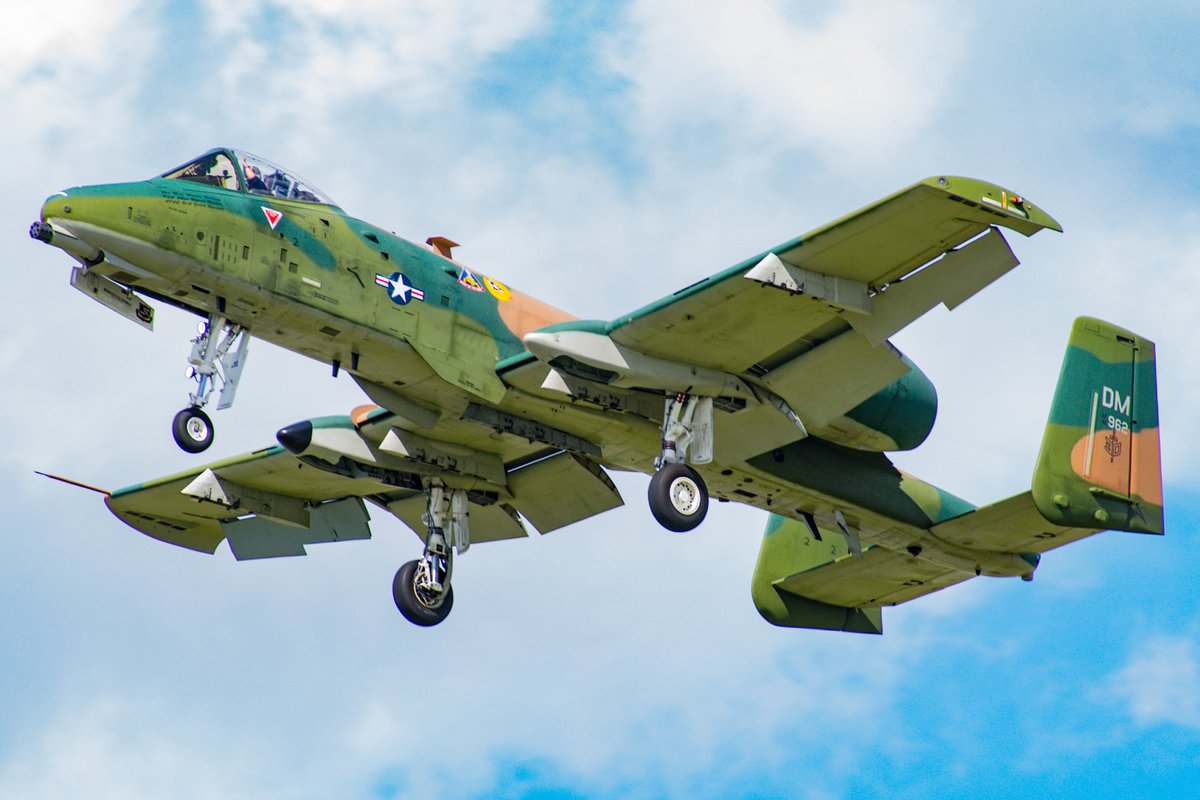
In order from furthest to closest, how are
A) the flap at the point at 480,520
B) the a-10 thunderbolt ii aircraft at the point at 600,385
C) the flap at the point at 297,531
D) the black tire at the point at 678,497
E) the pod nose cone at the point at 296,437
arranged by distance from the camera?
1. the flap at the point at 297,531
2. the flap at the point at 480,520
3. the pod nose cone at the point at 296,437
4. the black tire at the point at 678,497
5. the a-10 thunderbolt ii aircraft at the point at 600,385

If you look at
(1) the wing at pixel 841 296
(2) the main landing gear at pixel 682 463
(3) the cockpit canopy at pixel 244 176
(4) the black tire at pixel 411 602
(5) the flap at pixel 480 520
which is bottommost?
(4) the black tire at pixel 411 602

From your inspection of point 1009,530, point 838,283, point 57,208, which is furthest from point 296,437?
point 1009,530

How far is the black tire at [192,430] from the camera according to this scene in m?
24.8

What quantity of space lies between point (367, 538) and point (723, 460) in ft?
23.5

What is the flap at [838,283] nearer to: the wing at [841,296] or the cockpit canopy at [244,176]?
the wing at [841,296]

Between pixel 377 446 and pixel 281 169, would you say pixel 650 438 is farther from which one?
pixel 281 169

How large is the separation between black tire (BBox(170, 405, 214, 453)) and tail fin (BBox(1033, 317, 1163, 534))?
11811 mm

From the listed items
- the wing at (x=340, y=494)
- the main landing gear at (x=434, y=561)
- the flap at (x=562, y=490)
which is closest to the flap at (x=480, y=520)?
the wing at (x=340, y=494)

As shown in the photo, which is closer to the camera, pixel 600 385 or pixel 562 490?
pixel 600 385

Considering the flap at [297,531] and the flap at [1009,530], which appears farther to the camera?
the flap at [297,531]

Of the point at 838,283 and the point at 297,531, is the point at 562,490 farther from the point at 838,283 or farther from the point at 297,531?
the point at 838,283

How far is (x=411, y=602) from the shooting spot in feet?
96.9

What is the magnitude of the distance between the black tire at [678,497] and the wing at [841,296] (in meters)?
1.54

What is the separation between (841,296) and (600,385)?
11.9 feet
